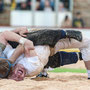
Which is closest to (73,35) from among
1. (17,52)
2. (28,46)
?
(28,46)

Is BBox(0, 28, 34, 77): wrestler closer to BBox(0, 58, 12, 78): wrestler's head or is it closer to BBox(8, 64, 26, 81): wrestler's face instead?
BBox(0, 58, 12, 78): wrestler's head

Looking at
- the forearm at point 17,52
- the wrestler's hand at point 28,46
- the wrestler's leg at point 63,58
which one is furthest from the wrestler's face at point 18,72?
the wrestler's leg at point 63,58

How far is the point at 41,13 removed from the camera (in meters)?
14.4

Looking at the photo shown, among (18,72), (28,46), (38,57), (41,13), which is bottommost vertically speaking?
(18,72)

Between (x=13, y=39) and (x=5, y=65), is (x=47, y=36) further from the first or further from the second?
(x=5, y=65)

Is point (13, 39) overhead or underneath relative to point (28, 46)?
overhead

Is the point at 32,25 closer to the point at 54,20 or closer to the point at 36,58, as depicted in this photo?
the point at 54,20

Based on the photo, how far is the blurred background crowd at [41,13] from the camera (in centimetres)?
1398

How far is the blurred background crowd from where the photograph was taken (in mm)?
13977

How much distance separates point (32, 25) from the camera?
14.4m

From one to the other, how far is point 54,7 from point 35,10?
815 millimetres

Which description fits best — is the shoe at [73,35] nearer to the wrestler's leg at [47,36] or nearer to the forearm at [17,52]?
the wrestler's leg at [47,36]

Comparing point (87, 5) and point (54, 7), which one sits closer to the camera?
point (54, 7)

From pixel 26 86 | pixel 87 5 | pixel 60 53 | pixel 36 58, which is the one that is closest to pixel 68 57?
pixel 60 53
